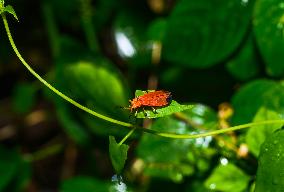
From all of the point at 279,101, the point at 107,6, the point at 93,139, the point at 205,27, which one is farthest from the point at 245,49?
the point at 107,6

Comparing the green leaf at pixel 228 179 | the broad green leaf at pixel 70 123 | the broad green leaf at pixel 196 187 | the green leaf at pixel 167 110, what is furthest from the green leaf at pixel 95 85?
the green leaf at pixel 167 110

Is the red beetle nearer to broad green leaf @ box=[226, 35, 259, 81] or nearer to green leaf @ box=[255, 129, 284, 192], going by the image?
green leaf @ box=[255, 129, 284, 192]

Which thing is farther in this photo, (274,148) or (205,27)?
(205,27)

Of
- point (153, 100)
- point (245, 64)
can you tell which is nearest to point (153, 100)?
point (153, 100)

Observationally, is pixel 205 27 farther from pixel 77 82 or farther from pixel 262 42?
pixel 77 82

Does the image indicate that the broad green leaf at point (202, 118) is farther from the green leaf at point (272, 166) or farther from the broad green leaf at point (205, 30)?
the green leaf at point (272, 166)

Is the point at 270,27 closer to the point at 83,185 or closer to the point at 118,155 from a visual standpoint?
the point at 118,155
